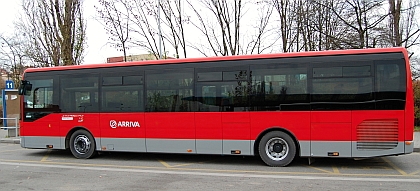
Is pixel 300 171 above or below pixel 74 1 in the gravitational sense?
below

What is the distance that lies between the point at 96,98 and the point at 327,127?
21.9 ft

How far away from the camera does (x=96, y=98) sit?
10203mm

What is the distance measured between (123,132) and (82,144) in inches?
61.9

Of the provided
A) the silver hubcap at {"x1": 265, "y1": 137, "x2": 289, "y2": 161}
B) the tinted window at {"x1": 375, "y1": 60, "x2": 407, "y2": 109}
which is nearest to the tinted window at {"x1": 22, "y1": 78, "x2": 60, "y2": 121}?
the silver hubcap at {"x1": 265, "y1": 137, "x2": 289, "y2": 161}

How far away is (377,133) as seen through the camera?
8.04 metres

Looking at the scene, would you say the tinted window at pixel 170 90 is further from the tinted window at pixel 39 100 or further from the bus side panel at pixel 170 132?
the tinted window at pixel 39 100

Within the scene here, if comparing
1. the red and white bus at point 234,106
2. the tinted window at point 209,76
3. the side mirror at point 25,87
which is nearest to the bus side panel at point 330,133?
the red and white bus at point 234,106

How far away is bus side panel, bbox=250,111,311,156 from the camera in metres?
8.44

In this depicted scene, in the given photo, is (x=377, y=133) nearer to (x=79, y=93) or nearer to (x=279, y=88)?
(x=279, y=88)

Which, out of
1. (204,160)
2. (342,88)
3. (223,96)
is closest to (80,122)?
(204,160)

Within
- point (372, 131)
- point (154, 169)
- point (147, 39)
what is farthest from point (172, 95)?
point (147, 39)

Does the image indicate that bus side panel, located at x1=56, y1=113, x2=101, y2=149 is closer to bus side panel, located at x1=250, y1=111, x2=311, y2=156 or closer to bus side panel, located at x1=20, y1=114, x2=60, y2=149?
bus side panel, located at x1=20, y1=114, x2=60, y2=149

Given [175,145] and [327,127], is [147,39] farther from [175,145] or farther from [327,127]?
[327,127]

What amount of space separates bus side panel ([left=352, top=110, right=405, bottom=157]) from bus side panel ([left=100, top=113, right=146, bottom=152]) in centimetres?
573
